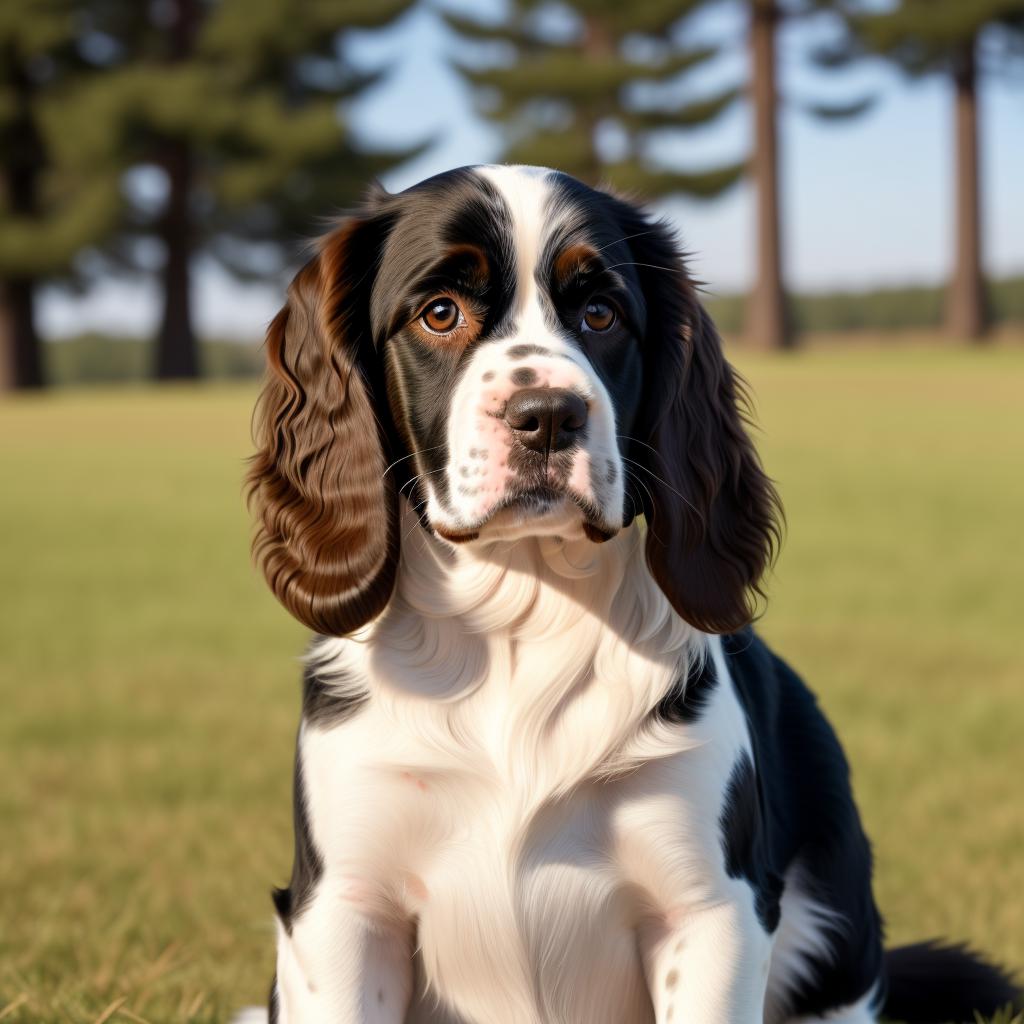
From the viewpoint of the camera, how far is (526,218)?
123 inches

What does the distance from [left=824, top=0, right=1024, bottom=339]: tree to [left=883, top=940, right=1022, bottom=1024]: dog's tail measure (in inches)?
1692

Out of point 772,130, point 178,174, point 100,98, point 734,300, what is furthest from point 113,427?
point 734,300

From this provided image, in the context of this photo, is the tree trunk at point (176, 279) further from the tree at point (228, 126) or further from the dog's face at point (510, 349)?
the dog's face at point (510, 349)

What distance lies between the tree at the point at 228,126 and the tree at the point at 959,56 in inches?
567

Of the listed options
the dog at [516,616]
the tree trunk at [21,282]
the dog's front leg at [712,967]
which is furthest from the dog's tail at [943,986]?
the tree trunk at [21,282]

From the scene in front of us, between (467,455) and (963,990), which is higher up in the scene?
(467,455)

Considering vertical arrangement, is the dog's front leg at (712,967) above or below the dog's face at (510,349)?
below

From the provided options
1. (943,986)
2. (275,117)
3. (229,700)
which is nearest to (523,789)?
(943,986)

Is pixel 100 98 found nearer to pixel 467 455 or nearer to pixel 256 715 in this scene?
pixel 256 715

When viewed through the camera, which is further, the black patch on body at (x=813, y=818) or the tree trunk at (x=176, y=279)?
the tree trunk at (x=176, y=279)

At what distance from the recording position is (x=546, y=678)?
10.2ft

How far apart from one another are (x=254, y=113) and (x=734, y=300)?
25549mm

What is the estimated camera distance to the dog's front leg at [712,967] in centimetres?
296

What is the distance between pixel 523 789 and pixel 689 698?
41cm
